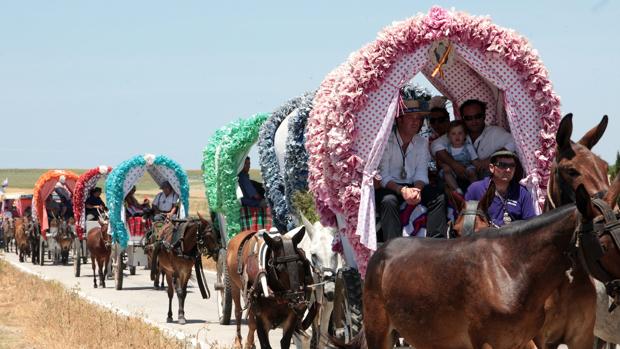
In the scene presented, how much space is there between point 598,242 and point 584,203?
24 cm

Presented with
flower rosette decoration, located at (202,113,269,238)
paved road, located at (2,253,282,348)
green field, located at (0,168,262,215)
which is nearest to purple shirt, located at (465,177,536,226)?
paved road, located at (2,253,282,348)

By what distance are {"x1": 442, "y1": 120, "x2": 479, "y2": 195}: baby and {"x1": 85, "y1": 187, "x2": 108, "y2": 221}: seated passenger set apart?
70.7 feet

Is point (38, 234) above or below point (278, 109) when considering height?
below

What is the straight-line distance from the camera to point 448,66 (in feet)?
32.6

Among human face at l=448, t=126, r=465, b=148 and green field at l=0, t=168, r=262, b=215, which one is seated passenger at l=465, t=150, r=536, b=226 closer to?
human face at l=448, t=126, r=465, b=148

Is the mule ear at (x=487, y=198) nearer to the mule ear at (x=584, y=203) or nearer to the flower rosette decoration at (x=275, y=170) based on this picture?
the mule ear at (x=584, y=203)

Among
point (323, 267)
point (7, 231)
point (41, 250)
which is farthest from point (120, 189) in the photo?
point (7, 231)

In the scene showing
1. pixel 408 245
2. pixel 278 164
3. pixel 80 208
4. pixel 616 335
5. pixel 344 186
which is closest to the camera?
pixel 408 245

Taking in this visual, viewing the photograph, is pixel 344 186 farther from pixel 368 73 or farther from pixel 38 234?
pixel 38 234

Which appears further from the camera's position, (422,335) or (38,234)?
(38,234)

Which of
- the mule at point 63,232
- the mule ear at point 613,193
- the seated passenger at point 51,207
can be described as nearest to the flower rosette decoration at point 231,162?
the mule ear at point 613,193

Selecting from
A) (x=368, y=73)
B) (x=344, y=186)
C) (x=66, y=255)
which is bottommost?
(x=66, y=255)

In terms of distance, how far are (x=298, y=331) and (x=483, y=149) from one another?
3631 millimetres

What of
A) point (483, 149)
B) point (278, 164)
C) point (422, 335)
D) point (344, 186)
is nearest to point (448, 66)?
point (483, 149)
